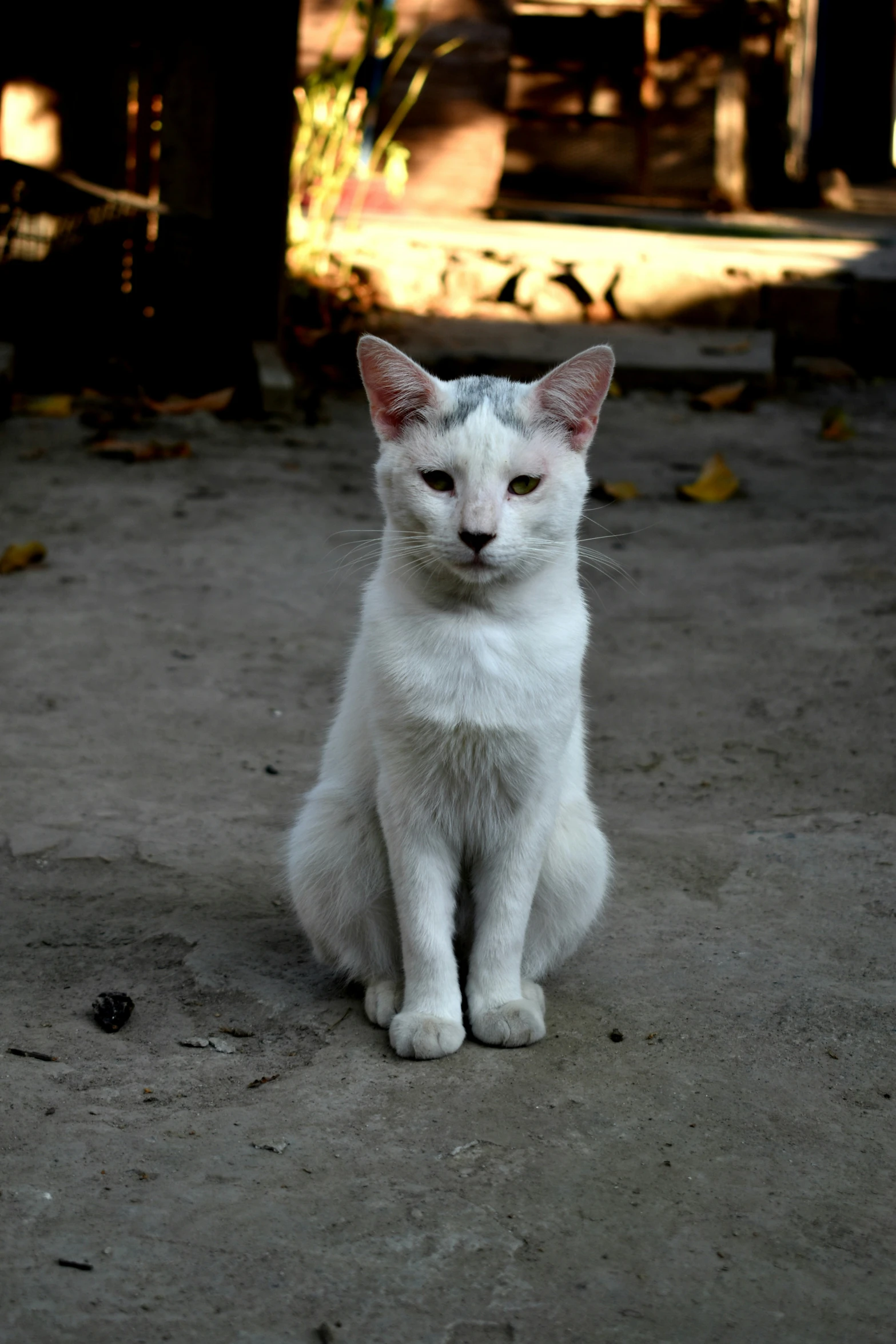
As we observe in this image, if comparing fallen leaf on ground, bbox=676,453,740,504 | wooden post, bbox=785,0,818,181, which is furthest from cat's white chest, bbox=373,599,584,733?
wooden post, bbox=785,0,818,181

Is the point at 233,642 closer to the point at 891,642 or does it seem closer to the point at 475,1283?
the point at 891,642

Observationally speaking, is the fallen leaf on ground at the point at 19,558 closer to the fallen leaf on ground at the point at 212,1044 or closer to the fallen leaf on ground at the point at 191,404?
the fallen leaf on ground at the point at 191,404

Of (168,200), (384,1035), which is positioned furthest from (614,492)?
(384,1035)

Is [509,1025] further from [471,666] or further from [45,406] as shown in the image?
[45,406]

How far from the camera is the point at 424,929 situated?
2297 millimetres

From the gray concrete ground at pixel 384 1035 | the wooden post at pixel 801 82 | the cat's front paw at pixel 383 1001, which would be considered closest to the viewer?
the gray concrete ground at pixel 384 1035

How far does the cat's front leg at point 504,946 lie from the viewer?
2.30 meters

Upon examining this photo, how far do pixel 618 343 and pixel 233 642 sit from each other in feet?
13.5

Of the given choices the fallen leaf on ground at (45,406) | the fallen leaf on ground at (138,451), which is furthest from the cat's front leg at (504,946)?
the fallen leaf on ground at (45,406)

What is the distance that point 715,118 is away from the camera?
454 inches

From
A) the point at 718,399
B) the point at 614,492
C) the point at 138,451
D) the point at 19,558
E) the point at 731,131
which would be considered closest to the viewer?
the point at 19,558

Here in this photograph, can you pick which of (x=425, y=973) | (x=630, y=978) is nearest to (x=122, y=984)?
(x=425, y=973)

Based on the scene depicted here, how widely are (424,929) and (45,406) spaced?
15.0 ft

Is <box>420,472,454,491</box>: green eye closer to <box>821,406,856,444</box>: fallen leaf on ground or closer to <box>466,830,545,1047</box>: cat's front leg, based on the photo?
<box>466,830,545,1047</box>: cat's front leg
